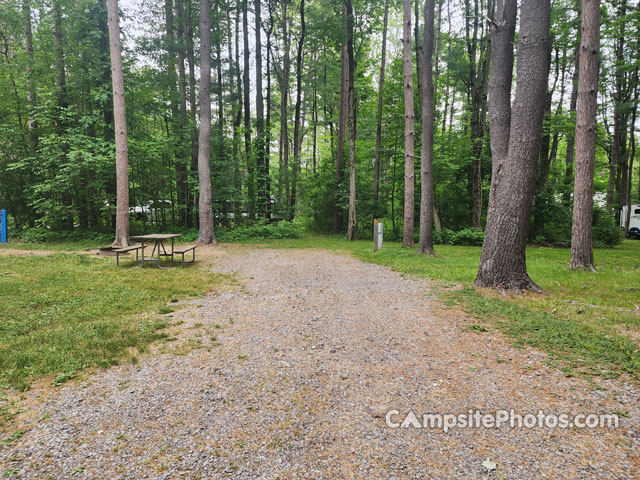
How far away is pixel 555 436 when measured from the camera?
2.13m

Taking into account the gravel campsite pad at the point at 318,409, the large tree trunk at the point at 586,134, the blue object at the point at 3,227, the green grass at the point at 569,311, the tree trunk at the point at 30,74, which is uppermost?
the tree trunk at the point at 30,74

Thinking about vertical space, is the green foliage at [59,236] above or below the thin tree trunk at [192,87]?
below

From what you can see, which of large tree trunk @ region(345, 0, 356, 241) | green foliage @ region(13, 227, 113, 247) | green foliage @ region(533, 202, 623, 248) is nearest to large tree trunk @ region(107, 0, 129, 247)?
green foliage @ region(13, 227, 113, 247)

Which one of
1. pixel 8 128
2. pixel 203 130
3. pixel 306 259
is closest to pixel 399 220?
pixel 306 259

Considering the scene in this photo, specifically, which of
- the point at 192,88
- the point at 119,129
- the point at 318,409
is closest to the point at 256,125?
the point at 192,88

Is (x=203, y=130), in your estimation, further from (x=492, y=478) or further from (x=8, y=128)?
(x=492, y=478)

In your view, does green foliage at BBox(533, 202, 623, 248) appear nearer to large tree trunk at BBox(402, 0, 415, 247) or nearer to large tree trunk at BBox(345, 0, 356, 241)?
large tree trunk at BBox(402, 0, 415, 247)

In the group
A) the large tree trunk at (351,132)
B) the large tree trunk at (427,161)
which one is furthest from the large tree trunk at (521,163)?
the large tree trunk at (351,132)

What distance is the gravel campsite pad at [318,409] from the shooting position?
188 centimetres

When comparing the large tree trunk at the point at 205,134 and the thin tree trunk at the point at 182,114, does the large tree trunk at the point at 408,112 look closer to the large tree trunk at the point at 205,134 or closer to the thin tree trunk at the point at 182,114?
the large tree trunk at the point at 205,134

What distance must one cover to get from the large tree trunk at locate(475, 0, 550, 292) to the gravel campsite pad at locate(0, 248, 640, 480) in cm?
207

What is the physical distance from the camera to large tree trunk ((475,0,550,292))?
5332 millimetres

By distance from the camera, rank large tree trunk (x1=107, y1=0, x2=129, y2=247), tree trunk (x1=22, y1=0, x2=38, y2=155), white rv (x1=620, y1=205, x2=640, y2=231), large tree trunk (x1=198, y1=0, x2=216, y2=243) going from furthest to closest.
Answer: white rv (x1=620, y1=205, x2=640, y2=231)
tree trunk (x1=22, y1=0, x2=38, y2=155)
large tree trunk (x1=198, y1=0, x2=216, y2=243)
large tree trunk (x1=107, y1=0, x2=129, y2=247)

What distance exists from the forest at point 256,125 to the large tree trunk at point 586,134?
0.03m
